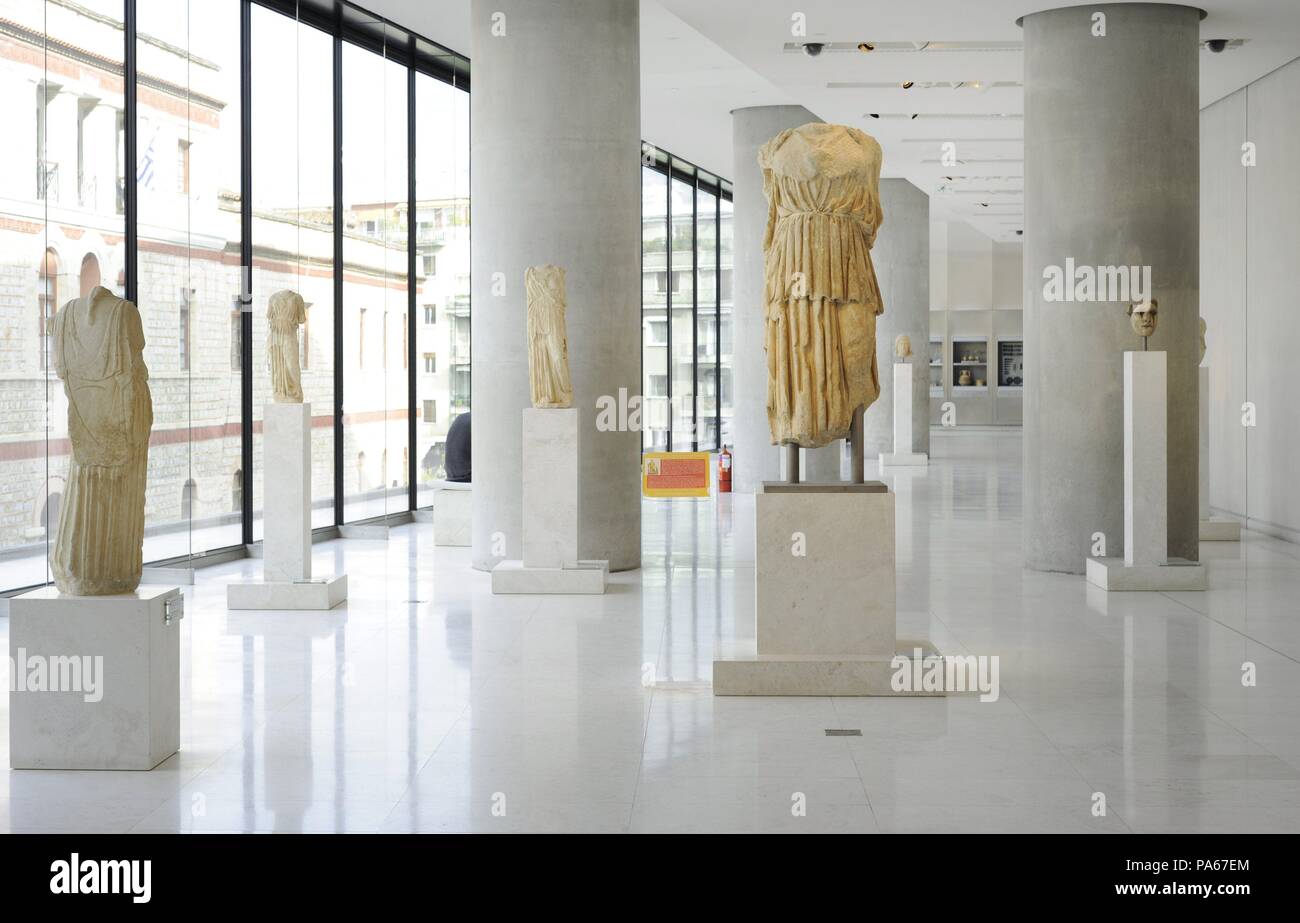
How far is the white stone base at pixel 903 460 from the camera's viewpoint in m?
27.6

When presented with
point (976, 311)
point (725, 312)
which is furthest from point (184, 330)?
point (976, 311)

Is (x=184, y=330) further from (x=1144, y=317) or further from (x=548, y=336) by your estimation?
(x=1144, y=317)

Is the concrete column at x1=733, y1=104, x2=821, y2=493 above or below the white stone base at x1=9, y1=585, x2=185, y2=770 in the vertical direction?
above

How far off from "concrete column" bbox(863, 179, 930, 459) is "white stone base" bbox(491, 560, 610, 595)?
19.4 m

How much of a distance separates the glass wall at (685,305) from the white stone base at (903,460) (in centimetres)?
470

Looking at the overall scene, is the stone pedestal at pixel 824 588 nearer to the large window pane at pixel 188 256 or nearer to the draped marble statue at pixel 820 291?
the draped marble statue at pixel 820 291

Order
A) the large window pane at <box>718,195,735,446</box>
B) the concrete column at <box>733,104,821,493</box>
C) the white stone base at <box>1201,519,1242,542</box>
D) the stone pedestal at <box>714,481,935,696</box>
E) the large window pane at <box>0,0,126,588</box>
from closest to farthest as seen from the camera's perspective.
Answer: the stone pedestal at <box>714,481,935,696</box>, the large window pane at <box>0,0,126,588</box>, the white stone base at <box>1201,519,1242,542</box>, the concrete column at <box>733,104,821,493</box>, the large window pane at <box>718,195,735,446</box>

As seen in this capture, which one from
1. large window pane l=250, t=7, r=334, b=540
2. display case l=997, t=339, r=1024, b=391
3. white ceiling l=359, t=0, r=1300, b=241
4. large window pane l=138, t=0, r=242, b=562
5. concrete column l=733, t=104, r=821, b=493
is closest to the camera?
white ceiling l=359, t=0, r=1300, b=241

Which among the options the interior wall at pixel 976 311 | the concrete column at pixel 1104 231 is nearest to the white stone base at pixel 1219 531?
the concrete column at pixel 1104 231

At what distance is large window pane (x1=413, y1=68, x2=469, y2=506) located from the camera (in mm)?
18484

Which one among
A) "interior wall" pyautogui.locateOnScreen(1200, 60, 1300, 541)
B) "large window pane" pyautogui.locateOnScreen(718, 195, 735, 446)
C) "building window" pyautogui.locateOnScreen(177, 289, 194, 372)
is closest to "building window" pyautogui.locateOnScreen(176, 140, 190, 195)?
"building window" pyautogui.locateOnScreen(177, 289, 194, 372)

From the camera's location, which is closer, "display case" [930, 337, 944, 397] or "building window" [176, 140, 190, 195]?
"building window" [176, 140, 190, 195]

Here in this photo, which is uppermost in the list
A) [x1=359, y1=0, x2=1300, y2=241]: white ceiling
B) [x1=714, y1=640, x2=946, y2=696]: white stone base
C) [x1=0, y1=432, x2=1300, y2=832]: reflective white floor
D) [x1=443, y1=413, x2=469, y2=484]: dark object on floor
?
[x1=359, y1=0, x2=1300, y2=241]: white ceiling

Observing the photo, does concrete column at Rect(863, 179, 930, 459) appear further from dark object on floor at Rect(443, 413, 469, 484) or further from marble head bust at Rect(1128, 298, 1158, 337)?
marble head bust at Rect(1128, 298, 1158, 337)
